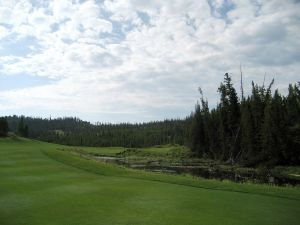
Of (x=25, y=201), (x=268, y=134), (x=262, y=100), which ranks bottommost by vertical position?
(x=25, y=201)

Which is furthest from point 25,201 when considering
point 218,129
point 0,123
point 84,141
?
point 84,141

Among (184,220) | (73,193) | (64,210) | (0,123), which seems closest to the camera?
(184,220)

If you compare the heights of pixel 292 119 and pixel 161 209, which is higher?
pixel 292 119

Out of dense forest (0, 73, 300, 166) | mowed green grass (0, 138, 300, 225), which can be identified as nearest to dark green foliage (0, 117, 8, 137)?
dense forest (0, 73, 300, 166)

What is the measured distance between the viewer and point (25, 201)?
1595 cm

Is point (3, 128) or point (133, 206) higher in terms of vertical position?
point (3, 128)

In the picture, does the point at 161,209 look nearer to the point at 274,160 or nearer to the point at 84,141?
the point at 274,160

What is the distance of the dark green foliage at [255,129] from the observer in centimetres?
6081

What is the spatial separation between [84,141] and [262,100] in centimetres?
11599

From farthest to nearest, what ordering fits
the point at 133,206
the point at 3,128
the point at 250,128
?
the point at 3,128 → the point at 250,128 → the point at 133,206

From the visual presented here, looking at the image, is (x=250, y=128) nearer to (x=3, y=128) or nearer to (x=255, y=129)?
(x=255, y=129)

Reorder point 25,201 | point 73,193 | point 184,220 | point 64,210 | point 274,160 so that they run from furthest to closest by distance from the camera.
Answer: point 274,160 < point 73,193 < point 25,201 < point 64,210 < point 184,220

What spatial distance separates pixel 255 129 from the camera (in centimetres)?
6669

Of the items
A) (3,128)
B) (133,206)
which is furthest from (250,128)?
(3,128)
